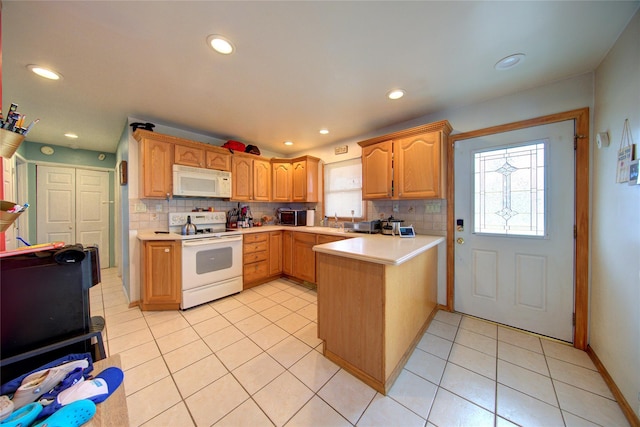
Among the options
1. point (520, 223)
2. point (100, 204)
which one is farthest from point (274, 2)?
point (100, 204)

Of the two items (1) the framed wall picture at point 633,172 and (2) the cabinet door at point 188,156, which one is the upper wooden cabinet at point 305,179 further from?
(1) the framed wall picture at point 633,172

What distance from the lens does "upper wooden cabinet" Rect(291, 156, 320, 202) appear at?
3916 mm

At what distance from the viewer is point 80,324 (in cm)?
94

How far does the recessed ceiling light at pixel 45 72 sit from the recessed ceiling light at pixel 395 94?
2.99 meters

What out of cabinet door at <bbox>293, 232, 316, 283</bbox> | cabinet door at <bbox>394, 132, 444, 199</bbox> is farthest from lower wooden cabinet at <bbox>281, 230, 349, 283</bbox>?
cabinet door at <bbox>394, 132, 444, 199</bbox>

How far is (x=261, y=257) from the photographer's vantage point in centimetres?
354

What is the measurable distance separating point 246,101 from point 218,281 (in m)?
2.27

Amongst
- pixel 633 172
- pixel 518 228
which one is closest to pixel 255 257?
pixel 518 228

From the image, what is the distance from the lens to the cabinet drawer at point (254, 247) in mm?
3326

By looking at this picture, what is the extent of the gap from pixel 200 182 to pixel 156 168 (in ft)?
1.72

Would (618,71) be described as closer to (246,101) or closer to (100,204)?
(246,101)

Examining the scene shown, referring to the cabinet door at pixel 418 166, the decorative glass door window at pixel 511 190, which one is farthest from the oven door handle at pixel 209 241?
the decorative glass door window at pixel 511 190

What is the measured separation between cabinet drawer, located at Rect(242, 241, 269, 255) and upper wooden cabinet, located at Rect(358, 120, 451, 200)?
180 centimetres

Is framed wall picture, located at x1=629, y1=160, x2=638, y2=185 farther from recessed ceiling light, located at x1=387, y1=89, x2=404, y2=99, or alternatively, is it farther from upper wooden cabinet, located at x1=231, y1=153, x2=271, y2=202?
upper wooden cabinet, located at x1=231, y1=153, x2=271, y2=202
